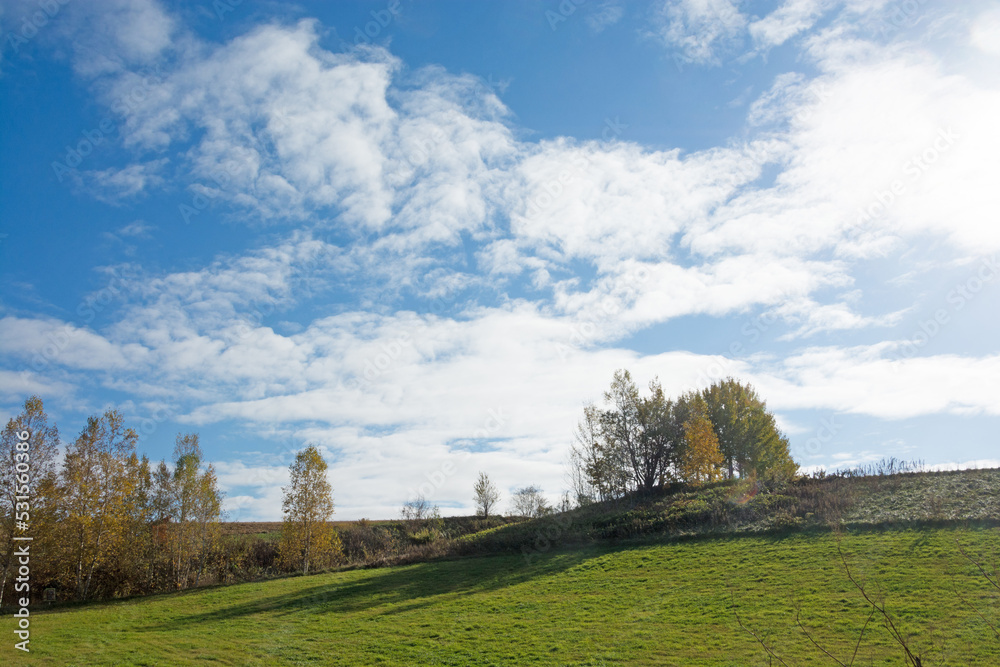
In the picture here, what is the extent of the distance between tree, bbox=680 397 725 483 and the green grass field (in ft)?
→ 63.2

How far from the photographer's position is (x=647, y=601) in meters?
20.9

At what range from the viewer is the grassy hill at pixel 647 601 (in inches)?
627

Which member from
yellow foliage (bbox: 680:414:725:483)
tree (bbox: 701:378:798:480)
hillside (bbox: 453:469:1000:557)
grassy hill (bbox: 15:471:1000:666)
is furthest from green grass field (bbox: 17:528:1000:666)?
tree (bbox: 701:378:798:480)

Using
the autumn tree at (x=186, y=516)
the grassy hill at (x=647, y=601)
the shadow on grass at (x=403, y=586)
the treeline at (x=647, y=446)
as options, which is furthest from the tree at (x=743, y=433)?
the autumn tree at (x=186, y=516)

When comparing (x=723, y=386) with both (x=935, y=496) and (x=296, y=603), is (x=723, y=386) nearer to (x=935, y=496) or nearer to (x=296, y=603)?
(x=935, y=496)

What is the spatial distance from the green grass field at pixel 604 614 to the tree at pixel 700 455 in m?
19.3

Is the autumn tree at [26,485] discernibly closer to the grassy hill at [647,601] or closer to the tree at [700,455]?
the grassy hill at [647,601]

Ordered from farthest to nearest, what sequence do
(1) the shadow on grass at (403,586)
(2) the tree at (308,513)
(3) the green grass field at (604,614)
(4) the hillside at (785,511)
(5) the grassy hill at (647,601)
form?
1. (2) the tree at (308,513)
2. (4) the hillside at (785,511)
3. (1) the shadow on grass at (403,586)
4. (5) the grassy hill at (647,601)
5. (3) the green grass field at (604,614)

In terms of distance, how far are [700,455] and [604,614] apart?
30.8m

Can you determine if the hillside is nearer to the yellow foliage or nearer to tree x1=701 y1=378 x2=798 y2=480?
the yellow foliage

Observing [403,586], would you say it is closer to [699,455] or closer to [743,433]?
[699,455]

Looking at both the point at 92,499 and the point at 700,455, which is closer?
the point at 92,499

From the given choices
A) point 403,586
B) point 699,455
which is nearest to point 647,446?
point 699,455

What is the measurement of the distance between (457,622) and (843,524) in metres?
18.7
